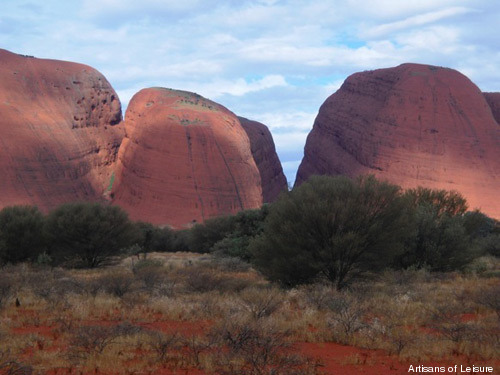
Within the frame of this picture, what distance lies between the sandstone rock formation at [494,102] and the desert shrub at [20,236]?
191 feet

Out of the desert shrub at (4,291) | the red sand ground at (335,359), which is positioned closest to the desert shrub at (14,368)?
the red sand ground at (335,359)

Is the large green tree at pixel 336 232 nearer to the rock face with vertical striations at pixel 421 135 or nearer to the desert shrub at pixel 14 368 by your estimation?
the desert shrub at pixel 14 368

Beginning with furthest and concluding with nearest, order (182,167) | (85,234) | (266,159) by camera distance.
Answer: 1. (266,159)
2. (182,167)
3. (85,234)

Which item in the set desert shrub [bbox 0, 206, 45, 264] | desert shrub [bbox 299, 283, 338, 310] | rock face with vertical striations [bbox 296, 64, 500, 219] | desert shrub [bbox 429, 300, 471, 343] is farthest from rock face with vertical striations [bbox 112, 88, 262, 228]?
desert shrub [bbox 429, 300, 471, 343]

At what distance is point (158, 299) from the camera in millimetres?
12883

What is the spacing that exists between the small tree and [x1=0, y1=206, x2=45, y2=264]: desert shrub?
2.04 ft

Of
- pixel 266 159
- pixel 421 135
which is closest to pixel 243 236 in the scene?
pixel 421 135

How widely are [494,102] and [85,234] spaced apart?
5925 cm

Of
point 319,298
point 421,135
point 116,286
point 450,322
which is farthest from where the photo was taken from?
point 421,135

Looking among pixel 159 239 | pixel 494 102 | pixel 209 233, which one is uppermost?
pixel 494 102

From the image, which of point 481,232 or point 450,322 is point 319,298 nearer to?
point 450,322

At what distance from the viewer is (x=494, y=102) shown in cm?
6975

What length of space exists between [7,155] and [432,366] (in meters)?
52.7

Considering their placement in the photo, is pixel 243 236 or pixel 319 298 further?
pixel 243 236
